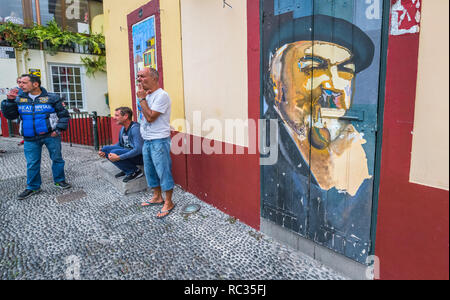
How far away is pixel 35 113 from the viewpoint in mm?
4348

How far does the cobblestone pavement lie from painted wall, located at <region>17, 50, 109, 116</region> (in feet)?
26.5

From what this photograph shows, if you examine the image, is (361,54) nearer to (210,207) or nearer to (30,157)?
(210,207)

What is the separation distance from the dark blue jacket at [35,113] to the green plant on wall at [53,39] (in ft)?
25.0

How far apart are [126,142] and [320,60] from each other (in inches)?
131

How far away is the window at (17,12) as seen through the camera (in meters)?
10.3

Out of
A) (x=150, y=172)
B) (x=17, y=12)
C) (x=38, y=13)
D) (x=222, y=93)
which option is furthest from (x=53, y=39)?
(x=222, y=93)

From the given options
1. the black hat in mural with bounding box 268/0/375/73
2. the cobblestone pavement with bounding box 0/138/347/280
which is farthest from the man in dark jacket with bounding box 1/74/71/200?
the black hat in mural with bounding box 268/0/375/73


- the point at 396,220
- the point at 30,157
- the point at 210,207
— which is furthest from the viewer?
the point at 30,157

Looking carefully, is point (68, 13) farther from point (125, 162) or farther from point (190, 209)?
point (190, 209)

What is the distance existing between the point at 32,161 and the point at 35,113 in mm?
750

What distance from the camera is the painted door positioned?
7.00 ft

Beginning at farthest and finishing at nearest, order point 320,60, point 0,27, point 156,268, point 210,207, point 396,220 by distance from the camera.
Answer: point 0,27 → point 210,207 → point 156,268 → point 320,60 → point 396,220

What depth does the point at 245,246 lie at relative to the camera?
2965 mm

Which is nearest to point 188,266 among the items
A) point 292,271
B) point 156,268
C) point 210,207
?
point 156,268
